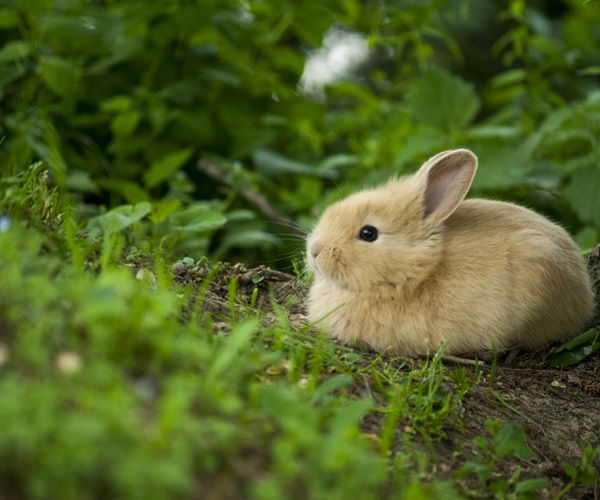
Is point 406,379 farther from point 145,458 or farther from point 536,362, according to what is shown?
point 145,458

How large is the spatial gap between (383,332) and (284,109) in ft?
12.0

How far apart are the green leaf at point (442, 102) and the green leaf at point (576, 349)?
2286 millimetres

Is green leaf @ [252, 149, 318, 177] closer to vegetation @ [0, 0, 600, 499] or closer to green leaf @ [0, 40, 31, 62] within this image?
vegetation @ [0, 0, 600, 499]

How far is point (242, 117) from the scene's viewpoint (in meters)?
6.40

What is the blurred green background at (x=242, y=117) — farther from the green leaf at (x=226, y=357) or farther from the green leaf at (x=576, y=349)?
the green leaf at (x=226, y=357)

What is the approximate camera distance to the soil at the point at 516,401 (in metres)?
2.87

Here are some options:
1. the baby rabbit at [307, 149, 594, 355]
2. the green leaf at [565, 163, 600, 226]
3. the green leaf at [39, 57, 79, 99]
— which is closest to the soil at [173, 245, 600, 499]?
the baby rabbit at [307, 149, 594, 355]

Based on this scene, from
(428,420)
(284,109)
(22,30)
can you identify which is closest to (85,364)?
(428,420)

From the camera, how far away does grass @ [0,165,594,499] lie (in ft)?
5.83

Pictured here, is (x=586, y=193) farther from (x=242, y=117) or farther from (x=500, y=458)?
(x=500, y=458)

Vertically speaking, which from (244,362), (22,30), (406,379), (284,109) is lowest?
(284,109)

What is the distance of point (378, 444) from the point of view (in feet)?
8.64

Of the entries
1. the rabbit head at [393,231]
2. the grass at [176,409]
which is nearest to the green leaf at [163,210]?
the rabbit head at [393,231]

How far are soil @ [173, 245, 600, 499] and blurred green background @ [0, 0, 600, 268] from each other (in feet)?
2.97
